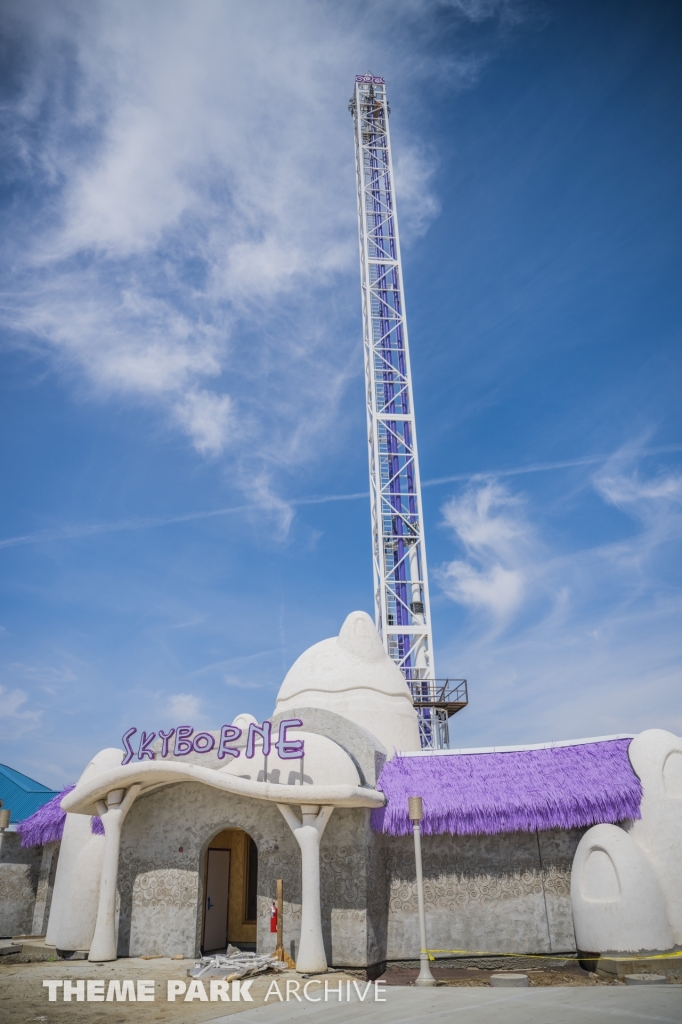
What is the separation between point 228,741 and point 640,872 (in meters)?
8.89

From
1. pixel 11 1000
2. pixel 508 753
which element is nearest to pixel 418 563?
pixel 508 753

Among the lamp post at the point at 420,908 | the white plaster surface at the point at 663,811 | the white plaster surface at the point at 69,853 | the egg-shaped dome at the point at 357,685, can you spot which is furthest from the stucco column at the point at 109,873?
the white plaster surface at the point at 663,811

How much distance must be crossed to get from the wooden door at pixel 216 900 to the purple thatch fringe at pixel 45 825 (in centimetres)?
435

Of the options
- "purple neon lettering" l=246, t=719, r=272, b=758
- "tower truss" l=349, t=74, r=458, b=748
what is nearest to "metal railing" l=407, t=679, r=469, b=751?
"tower truss" l=349, t=74, r=458, b=748

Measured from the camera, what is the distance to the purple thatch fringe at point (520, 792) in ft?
49.8

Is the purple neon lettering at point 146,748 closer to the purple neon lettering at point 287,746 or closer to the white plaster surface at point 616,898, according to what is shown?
the purple neon lettering at point 287,746

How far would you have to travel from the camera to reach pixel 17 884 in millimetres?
21188

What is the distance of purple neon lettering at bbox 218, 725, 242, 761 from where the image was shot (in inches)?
→ 632

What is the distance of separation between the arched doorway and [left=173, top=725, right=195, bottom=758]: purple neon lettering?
3254mm

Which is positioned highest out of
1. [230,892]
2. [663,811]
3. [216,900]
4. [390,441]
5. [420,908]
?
[390,441]

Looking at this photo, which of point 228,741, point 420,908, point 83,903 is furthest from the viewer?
point 83,903

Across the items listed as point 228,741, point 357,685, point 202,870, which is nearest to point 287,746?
point 228,741

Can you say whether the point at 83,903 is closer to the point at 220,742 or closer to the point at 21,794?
the point at 220,742

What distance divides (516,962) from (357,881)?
12.6 feet
